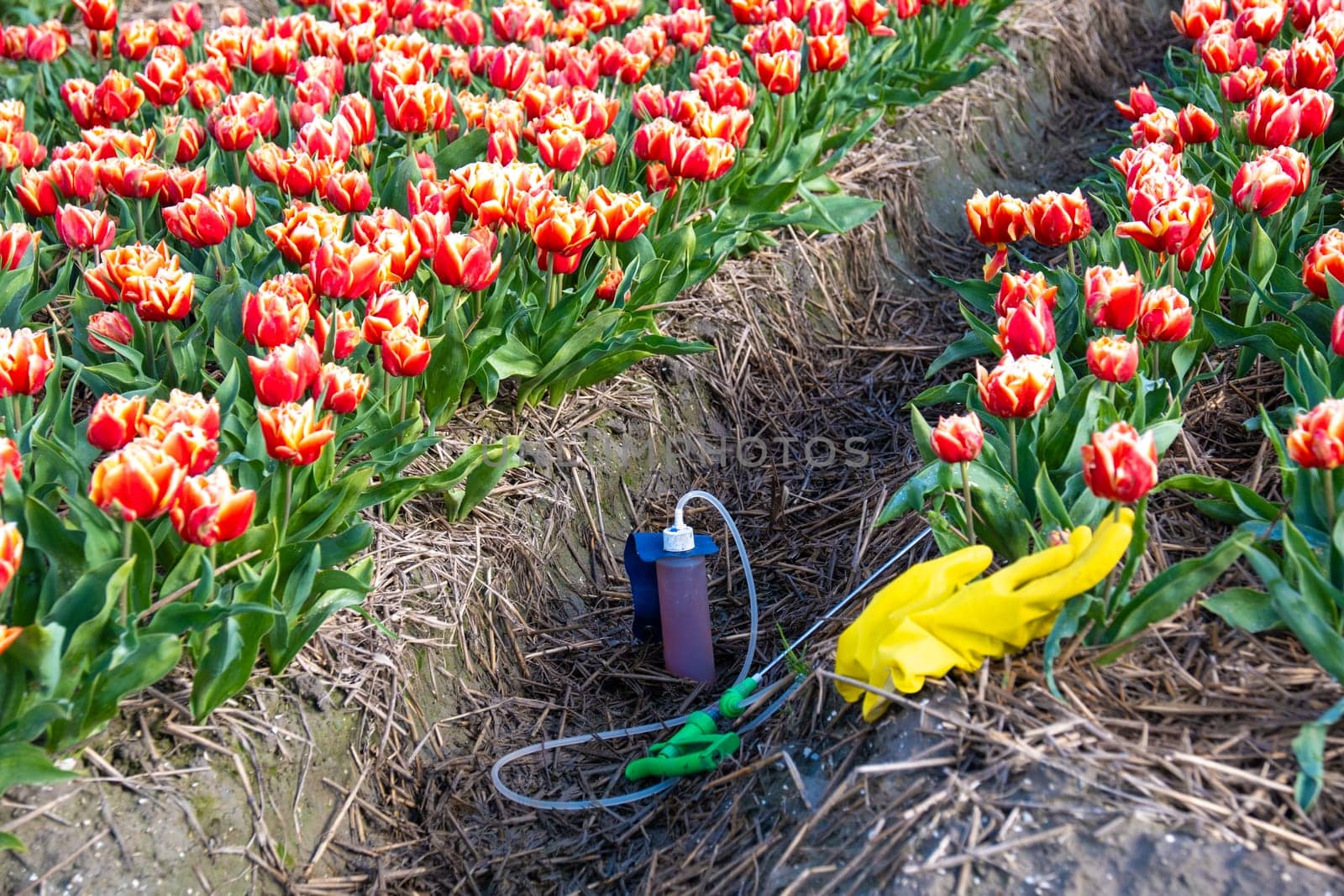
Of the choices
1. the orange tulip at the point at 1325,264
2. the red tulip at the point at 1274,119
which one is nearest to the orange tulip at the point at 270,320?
the orange tulip at the point at 1325,264

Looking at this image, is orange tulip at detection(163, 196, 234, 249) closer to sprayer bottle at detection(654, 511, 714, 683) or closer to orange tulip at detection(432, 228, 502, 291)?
orange tulip at detection(432, 228, 502, 291)

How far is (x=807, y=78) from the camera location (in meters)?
4.18

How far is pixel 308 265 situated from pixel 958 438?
133 centimetres

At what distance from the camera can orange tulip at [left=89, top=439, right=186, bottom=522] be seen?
176cm

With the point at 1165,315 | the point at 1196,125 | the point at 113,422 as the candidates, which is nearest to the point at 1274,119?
the point at 1196,125

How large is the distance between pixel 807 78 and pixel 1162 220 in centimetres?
200

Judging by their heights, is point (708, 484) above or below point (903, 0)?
below

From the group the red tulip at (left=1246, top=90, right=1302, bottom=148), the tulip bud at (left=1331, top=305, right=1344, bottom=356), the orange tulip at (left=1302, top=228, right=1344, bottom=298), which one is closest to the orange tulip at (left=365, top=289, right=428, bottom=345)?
the tulip bud at (left=1331, top=305, right=1344, bottom=356)

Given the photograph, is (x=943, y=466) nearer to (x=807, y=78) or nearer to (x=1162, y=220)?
(x=1162, y=220)

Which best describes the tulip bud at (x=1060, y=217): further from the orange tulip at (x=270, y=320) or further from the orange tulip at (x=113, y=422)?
the orange tulip at (x=113, y=422)

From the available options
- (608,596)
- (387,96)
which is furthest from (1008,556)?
(387,96)

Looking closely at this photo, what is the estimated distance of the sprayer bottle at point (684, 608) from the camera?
255 centimetres

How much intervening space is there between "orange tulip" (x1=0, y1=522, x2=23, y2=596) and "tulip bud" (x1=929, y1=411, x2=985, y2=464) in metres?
1.36

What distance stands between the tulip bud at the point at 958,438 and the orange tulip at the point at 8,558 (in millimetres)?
1362
